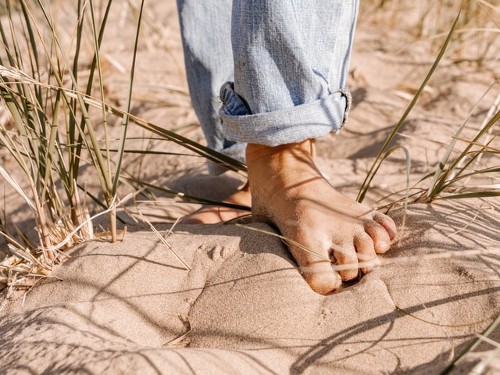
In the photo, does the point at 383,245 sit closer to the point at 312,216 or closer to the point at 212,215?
the point at 312,216

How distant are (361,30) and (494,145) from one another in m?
1.77

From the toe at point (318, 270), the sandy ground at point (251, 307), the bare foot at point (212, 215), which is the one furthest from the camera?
the bare foot at point (212, 215)

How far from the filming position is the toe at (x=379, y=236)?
1.29m

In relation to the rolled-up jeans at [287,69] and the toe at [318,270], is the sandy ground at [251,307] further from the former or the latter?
the rolled-up jeans at [287,69]

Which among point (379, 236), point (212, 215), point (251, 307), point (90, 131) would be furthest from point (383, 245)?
point (90, 131)

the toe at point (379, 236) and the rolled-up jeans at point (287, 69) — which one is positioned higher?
the rolled-up jeans at point (287, 69)

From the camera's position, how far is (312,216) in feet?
Result: 4.42

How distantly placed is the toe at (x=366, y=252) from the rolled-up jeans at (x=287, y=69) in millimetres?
262

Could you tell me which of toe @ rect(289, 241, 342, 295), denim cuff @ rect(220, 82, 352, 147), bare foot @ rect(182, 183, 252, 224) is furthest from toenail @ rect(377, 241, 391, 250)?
bare foot @ rect(182, 183, 252, 224)

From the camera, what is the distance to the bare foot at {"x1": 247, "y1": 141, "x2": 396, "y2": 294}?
128cm

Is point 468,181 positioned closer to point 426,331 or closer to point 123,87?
point 426,331

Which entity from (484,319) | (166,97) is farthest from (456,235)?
(166,97)

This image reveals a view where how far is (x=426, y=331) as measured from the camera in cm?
109

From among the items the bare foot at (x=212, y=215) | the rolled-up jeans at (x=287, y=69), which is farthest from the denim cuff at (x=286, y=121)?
the bare foot at (x=212, y=215)
